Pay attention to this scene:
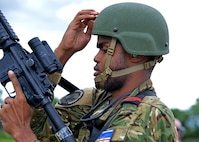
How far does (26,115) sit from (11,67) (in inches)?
15.7

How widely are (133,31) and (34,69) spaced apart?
77 cm

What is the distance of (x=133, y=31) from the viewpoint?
4.72 m

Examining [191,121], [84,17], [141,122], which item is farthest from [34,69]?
[191,121]

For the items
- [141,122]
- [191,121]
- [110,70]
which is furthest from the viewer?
[191,121]

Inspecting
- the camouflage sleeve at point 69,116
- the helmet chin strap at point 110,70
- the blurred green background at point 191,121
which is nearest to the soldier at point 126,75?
the helmet chin strap at point 110,70

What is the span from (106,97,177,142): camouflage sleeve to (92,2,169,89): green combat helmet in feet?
1.05

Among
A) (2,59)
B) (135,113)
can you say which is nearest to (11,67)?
(2,59)

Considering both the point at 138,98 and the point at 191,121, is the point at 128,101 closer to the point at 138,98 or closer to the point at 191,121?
the point at 138,98

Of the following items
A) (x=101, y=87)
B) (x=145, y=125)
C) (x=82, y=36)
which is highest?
(x=82, y=36)

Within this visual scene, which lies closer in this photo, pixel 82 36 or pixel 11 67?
pixel 11 67

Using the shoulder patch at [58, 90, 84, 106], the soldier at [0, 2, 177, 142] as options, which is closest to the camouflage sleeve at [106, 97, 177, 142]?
the soldier at [0, 2, 177, 142]

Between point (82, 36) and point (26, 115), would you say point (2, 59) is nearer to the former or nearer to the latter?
point (26, 115)

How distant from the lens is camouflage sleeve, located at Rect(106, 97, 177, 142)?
4387 mm

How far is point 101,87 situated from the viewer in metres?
4.76
